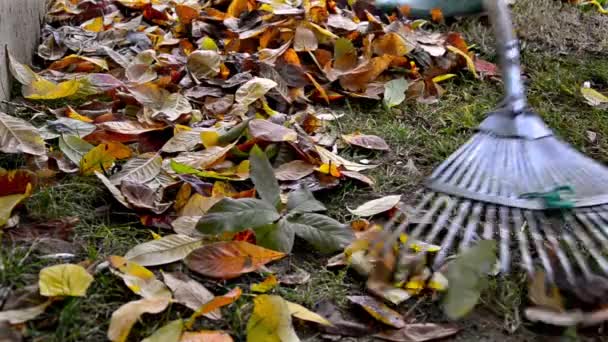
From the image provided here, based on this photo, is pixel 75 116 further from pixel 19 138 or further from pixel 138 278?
pixel 138 278

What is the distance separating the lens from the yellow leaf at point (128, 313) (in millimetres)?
1027

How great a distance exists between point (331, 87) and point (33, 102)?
30.5 inches

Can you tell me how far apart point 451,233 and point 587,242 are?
22cm

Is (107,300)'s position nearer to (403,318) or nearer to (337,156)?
(403,318)

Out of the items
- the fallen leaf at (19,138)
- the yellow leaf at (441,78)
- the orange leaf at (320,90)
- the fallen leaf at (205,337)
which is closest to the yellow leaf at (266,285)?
the fallen leaf at (205,337)

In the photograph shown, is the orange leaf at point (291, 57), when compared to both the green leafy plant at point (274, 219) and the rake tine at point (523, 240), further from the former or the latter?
the rake tine at point (523, 240)

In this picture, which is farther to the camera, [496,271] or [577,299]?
[496,271]

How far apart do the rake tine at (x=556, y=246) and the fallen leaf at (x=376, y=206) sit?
0.94 feet

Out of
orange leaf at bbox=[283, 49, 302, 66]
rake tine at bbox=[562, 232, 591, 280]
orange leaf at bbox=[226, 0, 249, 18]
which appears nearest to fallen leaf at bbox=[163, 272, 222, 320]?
rake tine at bbox=[562, 232, 591, 280]

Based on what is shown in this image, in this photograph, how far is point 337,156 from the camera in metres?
1.62

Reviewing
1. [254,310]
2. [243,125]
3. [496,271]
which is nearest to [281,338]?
[254,310]

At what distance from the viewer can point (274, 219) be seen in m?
1.27

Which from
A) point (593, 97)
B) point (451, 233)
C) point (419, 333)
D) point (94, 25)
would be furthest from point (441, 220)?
point (94, 25)

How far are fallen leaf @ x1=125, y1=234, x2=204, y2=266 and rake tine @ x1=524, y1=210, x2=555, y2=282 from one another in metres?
0.57
